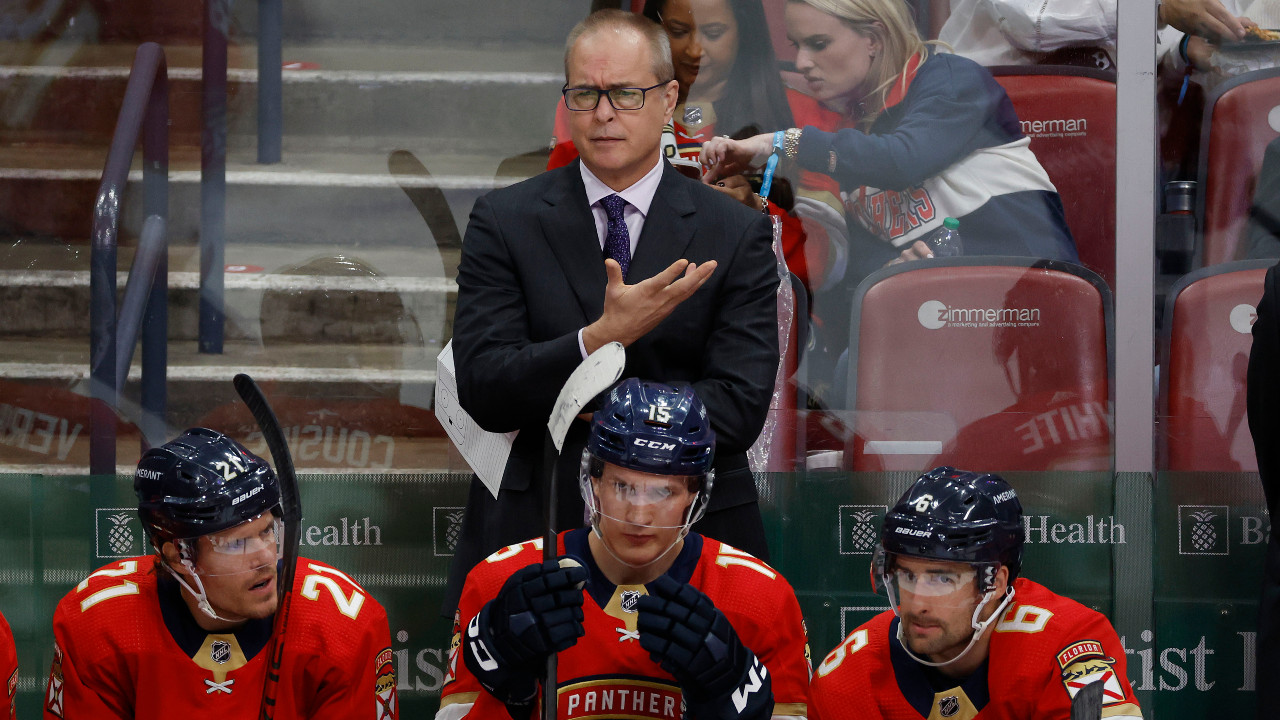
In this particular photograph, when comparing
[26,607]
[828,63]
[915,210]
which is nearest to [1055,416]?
[915,210]

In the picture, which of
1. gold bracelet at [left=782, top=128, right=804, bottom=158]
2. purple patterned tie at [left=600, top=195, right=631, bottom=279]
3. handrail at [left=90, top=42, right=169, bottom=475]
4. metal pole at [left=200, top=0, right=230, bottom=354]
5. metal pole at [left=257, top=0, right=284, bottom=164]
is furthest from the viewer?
metal pole at [left=257, top=0, right=284, bottom=164]

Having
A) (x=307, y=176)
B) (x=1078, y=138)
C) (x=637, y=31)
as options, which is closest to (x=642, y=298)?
(x=637, y=31)

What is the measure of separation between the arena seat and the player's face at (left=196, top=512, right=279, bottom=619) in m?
1.53

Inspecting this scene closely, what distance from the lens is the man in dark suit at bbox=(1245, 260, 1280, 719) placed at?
2.79 m

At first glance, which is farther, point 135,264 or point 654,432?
point 135,264

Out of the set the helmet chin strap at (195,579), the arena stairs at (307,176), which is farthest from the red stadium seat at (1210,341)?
the helmet chin strap at (195,579)

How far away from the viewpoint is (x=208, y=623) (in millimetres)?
2678

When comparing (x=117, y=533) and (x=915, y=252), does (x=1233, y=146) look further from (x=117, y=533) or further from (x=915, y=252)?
(x=117, y=533)

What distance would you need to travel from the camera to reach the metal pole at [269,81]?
14.3 ft

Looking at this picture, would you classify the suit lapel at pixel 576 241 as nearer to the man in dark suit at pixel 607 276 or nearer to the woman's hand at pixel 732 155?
the man in dark suit at pixel 607 276

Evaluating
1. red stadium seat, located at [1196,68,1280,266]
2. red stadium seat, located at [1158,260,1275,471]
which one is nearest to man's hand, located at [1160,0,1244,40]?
red stadium seat, located at [1196,68,1280,266]

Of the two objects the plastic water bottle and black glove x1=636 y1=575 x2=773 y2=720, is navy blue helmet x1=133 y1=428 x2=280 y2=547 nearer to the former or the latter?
black glove x1=636 y1=575 x2=773 y2=720

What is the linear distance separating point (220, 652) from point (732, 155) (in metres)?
1.97

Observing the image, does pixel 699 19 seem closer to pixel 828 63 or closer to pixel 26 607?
pixel 828 63
